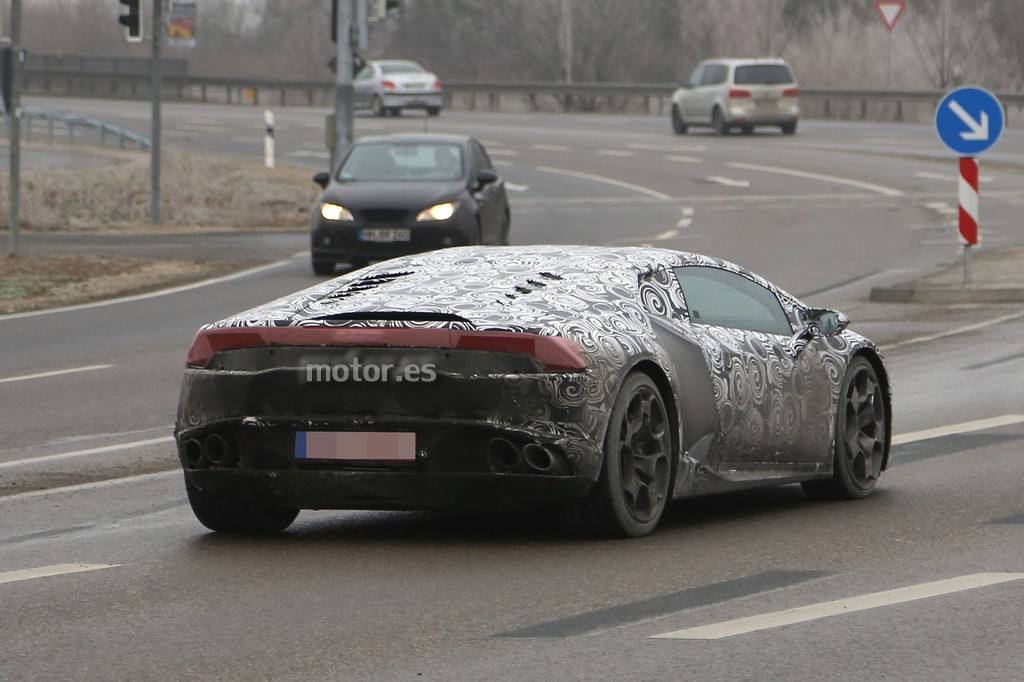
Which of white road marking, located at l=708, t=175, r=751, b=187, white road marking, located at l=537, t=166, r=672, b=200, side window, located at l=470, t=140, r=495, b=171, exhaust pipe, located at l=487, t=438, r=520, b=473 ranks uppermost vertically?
side window, located at l=470, t=140, r=495, b=171

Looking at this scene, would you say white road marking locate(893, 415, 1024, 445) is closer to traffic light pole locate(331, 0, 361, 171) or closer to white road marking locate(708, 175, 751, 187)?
traffic light pole locate(331, 0, 361, 171)

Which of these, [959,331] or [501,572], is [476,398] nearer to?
[501,572]

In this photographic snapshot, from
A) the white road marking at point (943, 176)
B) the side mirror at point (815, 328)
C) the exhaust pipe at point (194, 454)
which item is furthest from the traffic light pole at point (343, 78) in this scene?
the exhaust pipe at point (194, 454)

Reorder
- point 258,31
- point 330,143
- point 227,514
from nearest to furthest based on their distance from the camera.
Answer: point 227,514, point 330,143, point 258,31

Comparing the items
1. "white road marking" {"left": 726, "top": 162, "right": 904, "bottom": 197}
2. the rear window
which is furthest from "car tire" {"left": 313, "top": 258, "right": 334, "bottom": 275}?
the rear window

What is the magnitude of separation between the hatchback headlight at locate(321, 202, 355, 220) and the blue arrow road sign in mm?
6767

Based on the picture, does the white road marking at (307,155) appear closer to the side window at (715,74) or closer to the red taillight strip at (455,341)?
the side window at (715,74)

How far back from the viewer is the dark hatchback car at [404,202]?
24.0m

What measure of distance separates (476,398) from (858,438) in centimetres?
260

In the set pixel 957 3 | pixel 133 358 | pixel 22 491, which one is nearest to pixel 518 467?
pixel 22 491

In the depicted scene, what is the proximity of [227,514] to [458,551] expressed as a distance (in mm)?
1006

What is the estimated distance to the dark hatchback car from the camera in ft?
78.8

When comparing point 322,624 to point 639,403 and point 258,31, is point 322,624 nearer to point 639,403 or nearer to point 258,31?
point 639,403

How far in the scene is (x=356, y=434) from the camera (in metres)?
8.09
